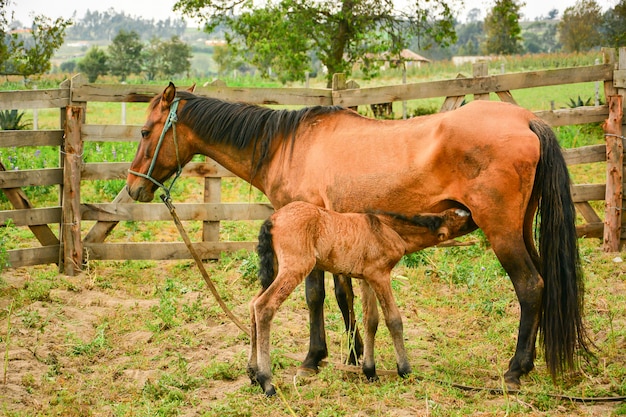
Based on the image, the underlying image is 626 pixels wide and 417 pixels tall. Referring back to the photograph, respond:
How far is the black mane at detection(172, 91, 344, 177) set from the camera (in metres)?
5.47

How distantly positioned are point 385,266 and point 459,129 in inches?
42.6

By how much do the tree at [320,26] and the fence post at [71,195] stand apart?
10631 mm

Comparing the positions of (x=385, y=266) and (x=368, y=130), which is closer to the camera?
(x=385, y=266)

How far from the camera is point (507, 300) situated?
6.60 meters

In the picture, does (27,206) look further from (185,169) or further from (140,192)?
(140,192)

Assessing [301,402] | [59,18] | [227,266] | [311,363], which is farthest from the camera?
[59,18]

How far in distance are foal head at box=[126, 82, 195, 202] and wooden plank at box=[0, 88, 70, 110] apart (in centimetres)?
251

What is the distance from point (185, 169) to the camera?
8.02 metres

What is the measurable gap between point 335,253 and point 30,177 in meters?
4.49

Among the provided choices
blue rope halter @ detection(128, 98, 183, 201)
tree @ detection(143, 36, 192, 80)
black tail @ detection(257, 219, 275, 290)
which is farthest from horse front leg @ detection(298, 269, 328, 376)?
tree @ detection(143, 36, 192, 80)

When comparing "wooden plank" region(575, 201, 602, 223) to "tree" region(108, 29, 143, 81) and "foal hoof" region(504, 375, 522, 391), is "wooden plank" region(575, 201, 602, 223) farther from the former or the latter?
"tree" region(108, 29, 143, 81)

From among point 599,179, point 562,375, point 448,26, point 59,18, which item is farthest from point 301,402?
point 59,18

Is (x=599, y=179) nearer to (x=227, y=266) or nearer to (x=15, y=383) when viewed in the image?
(x=227, y=266)

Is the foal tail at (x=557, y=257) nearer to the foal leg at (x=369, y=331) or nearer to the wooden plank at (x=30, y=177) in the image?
the foal leg at (x=369, y=331)
